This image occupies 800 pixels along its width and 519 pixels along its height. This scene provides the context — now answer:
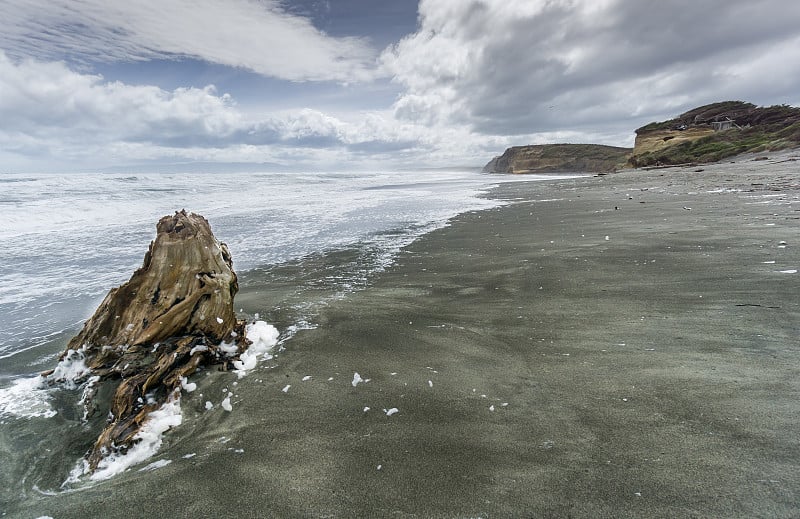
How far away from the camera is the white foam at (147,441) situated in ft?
7.84

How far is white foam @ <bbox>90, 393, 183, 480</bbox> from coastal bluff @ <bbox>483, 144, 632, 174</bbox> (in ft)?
257

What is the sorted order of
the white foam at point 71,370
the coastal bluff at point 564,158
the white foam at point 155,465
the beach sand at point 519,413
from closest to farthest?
the beach sand at point 519,413 < the white foam at point 155,465 < the white foam at point 71,370 < the coastal bluff at point 564,158

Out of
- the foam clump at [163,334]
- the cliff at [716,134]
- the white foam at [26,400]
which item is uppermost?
the cliff at [716,134]

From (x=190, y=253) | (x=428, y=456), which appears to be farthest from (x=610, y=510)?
(x=190, y=253)

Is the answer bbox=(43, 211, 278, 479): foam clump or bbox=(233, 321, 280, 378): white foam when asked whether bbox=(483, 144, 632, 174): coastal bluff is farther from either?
bbox=(43, 211, 278, 479): foam clump

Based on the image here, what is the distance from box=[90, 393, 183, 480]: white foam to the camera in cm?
239

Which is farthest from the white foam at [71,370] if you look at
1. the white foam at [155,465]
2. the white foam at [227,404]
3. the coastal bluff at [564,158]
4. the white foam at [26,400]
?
the coastal bluff at [564,158]

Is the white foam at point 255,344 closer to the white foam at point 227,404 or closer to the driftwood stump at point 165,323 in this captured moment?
the driftwood stump at point 165,323

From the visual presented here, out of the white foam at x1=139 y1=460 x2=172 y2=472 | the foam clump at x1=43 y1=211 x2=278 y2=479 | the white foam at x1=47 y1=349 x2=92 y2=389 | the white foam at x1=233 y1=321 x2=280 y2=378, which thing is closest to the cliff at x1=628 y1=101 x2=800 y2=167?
the white foam at x1=233 y1=321 x2=280 y2=378

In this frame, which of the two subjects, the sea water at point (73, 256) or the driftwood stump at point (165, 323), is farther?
the driftwood stump at point (165, 323)

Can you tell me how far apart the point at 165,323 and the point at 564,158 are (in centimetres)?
8911

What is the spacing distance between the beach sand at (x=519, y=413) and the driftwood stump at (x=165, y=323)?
0.38 m

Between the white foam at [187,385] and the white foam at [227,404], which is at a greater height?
the white foam at [187,385]

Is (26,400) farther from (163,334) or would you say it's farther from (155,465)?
(155,465)
